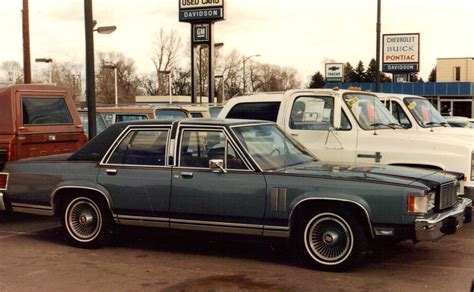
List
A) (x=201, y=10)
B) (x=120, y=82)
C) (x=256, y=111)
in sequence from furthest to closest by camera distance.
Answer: (x=120, y=82), (x=201, y=10), (x=256, y=111)

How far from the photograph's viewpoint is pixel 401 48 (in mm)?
38875

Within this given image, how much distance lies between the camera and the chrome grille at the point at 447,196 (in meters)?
6.34

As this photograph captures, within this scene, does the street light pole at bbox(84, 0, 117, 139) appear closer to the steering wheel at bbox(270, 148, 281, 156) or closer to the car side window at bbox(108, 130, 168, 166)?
the car side window at bbox(108, 130, 168, 166)

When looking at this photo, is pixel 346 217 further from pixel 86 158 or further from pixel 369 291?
pixel 86 158

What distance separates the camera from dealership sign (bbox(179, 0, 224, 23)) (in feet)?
93.2

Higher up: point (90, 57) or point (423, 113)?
point (90, 57)

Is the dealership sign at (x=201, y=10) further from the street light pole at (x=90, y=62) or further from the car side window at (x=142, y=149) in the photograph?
the car side window at (x=142, y=149)

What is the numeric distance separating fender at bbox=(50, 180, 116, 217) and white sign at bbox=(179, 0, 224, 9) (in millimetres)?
21918

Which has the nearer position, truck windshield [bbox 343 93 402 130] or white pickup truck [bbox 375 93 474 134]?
truck windshield [bbox 343 93 402 130]

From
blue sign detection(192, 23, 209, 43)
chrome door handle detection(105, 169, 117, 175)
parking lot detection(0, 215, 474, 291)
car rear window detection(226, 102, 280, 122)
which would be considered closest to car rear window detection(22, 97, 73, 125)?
parking lot detection(0, 215, 474, 291)

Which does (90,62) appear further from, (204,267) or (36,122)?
(204,267)

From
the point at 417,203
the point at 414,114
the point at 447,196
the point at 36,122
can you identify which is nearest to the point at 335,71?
the point at 414,114

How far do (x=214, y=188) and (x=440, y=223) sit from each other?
236 cm

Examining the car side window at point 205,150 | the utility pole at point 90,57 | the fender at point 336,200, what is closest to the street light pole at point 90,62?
the utility pole at point 90,57
